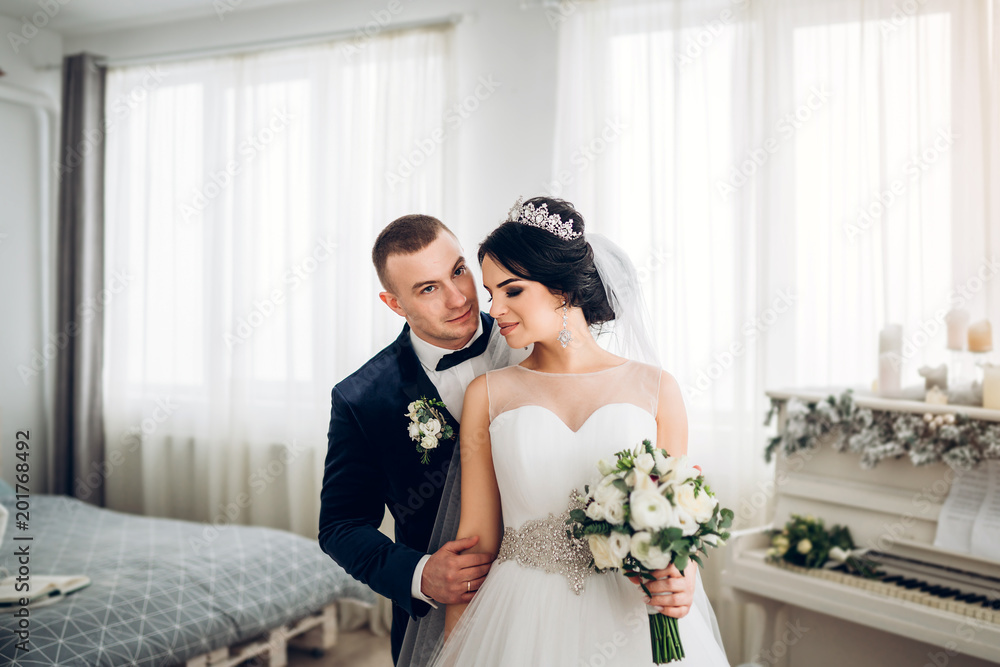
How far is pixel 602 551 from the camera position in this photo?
50.4 inches

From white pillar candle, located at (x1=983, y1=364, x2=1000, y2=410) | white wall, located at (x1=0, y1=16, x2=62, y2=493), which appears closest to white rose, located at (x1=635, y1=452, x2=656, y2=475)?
white pillar candle, located at (x1=983, y1=364, x2=1000, y2=410)

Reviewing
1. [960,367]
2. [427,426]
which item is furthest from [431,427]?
[960,367]

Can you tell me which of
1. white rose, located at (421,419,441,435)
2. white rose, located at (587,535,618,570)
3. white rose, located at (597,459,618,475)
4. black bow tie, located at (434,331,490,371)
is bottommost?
white rose, located at (587,535,618,570)

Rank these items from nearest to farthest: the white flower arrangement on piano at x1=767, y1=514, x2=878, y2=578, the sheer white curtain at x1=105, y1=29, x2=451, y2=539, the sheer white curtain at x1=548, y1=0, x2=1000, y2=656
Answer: the white flower arrangement on piano at x1=767, y1=514, x2=878, y2=578 < the sheer white curtain at x1=548, y1=0, x2=1000, y2=656 < the sheer white curtain at x1=105, y1=29, x2=451, y2=539

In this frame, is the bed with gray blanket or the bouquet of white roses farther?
the bed with gray blanket

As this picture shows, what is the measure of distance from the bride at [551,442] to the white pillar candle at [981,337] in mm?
1639

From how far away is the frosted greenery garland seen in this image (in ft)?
7.52

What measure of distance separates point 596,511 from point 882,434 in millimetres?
1672

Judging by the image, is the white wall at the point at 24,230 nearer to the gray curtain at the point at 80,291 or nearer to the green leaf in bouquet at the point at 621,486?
the gray curtain at the point at 80,291

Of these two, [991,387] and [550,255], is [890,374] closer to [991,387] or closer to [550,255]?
[991,387]

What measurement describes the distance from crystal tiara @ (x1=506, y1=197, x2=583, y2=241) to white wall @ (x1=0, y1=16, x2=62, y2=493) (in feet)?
15.9

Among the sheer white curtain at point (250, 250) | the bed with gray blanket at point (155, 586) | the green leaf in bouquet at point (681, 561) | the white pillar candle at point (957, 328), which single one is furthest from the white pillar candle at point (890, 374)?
the bed with gray blanket at point (155, 586)

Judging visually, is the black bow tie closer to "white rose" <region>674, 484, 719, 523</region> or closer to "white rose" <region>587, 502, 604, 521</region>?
"white rose" <region>587, 502, 604, 521</region>

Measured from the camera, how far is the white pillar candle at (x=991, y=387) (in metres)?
2.30
